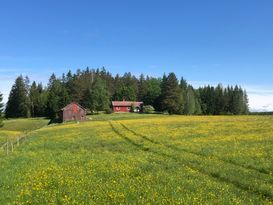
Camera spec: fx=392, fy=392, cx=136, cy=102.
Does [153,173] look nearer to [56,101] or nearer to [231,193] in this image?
[231,193]

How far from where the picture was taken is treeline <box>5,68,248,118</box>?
141750 mm

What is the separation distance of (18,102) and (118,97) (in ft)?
144

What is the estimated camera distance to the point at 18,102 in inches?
6147

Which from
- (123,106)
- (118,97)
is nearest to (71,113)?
(123,106)

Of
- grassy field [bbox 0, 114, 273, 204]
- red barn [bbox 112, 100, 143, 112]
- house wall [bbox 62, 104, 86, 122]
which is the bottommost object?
grassy field [bbox 0, 114, 273, 204]

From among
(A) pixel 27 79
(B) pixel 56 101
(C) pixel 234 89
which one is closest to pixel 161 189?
(B) pixel 56 101

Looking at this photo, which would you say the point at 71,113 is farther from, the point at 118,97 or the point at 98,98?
the point at 118,97

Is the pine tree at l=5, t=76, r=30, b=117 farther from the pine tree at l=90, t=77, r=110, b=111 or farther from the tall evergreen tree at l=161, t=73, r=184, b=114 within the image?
the tall evergreen tree at l=161, t=73, r=184, b=114

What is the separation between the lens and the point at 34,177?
20344 mm

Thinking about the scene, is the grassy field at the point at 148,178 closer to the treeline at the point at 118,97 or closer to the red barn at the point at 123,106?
the treeline at the point at 118,97

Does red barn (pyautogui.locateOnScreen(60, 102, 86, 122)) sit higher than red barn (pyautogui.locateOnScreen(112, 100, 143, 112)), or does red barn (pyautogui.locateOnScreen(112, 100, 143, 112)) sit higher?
red barn (pyautogui.locateOnScreen(112, 100, 143, 112))

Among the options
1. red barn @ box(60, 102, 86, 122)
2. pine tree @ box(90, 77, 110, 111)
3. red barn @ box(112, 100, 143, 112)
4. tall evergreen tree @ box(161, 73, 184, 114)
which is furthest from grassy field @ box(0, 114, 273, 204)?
red barn @ box(112, 100, 143, 112)

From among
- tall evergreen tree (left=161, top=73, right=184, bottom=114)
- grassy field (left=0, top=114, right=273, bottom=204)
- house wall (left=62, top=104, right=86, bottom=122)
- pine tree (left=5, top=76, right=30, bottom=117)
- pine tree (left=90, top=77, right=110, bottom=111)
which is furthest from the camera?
pine tree (left=5, top=76, right=30, bottom=117)

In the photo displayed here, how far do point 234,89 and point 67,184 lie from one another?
182 metres
